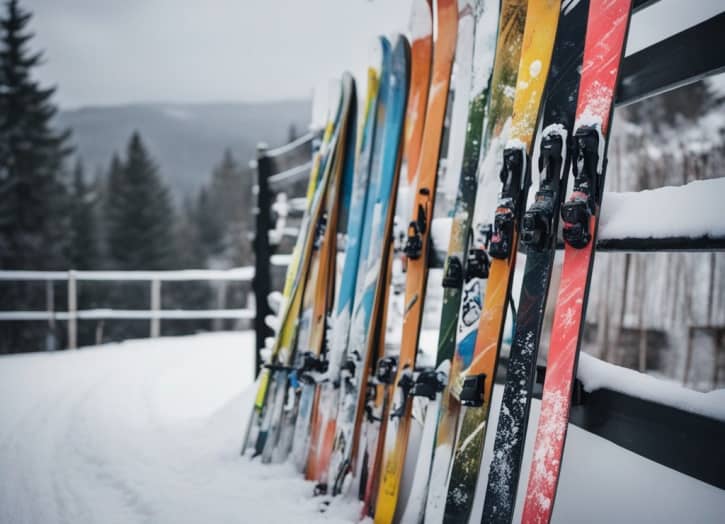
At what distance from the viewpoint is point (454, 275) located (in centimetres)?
144

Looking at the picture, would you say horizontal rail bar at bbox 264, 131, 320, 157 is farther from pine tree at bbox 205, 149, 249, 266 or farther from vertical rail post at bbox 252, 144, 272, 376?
pine tree at bbox 205, 149, 249, 266

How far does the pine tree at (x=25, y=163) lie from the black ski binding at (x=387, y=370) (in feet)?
60.2

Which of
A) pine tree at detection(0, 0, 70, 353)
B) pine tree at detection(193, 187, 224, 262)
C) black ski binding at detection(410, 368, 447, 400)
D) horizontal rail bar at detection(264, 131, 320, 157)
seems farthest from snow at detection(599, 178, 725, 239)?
pine tree at detection(193, 187, 224, 262)

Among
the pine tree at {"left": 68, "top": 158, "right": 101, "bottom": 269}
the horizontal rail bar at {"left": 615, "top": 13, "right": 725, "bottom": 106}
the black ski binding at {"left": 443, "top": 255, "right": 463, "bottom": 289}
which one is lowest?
the pine tree at {"left": 68, "top": 158, "right": 101, "bottom": 269}

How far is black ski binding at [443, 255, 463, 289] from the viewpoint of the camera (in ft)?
4.73

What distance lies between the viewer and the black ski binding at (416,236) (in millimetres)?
1607

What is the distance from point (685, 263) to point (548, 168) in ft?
21.1

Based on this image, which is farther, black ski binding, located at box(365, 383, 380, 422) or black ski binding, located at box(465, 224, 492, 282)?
black ski binding, located at box(365, 383, 380, 422)

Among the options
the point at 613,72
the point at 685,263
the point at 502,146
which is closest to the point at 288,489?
the point at 502,146

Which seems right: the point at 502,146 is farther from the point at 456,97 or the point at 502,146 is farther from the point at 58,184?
the point at 58,184

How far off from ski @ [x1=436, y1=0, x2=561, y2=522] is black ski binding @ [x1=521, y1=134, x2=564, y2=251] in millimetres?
89

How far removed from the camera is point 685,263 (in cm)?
625

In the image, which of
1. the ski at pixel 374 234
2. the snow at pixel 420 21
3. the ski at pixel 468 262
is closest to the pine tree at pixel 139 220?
the ski at pixel 374 234

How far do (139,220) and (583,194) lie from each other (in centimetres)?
2595
